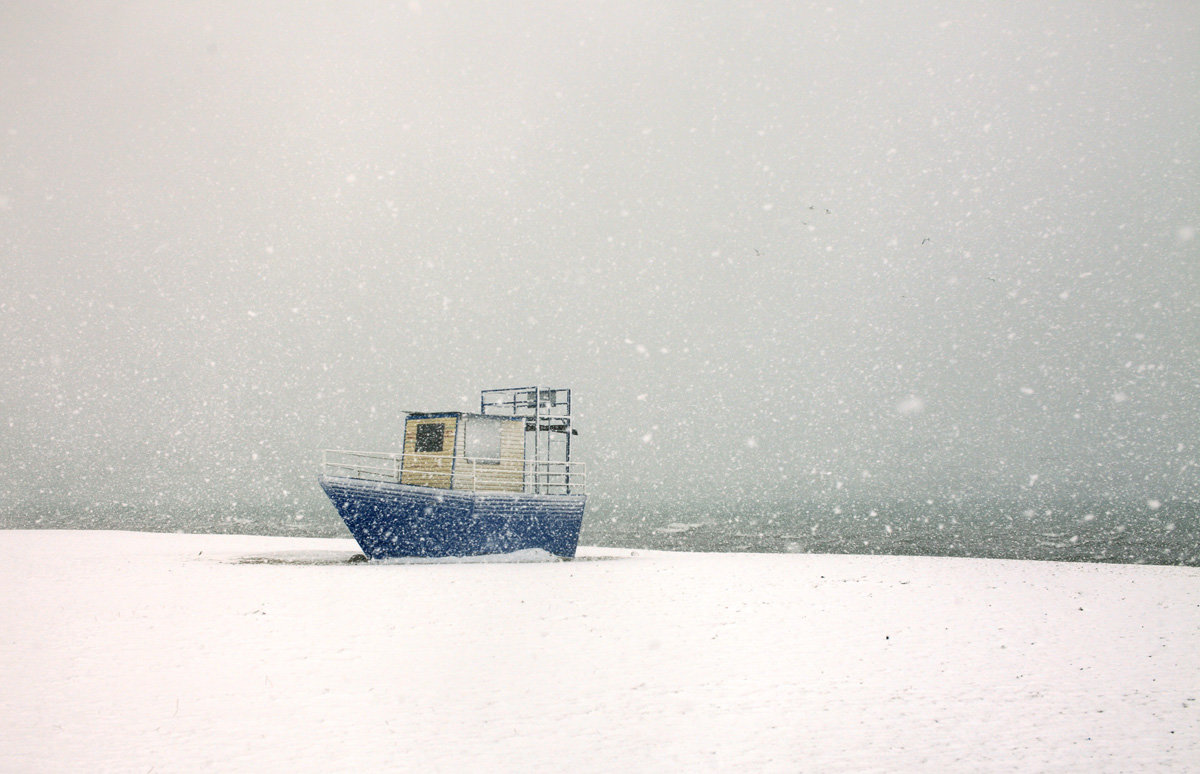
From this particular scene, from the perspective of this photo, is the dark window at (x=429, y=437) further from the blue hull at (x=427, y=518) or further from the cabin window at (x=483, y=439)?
the blue hull at (x=427, y=518)

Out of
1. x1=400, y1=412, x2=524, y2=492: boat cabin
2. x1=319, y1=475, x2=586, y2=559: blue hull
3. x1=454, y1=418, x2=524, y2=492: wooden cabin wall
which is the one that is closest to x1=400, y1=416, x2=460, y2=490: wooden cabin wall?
x1=400, y1=412, x2=524, y2=492: boat cabin

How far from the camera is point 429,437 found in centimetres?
2006

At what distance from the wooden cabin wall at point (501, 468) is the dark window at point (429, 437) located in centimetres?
69

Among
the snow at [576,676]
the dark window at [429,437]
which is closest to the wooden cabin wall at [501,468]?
the dark window at [429,437]

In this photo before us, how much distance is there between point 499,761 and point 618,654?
3.43 m

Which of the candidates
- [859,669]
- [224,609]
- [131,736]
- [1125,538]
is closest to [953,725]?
[859,669]

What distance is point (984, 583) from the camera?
52.4ft

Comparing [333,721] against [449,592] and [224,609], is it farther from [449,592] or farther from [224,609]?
Answer: [449,592]

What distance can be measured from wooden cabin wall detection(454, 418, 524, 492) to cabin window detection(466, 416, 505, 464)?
0.37 ft

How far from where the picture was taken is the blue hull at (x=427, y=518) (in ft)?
60.0

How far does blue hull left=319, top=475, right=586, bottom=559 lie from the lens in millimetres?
18281

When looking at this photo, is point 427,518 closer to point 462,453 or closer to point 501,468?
point 462,453

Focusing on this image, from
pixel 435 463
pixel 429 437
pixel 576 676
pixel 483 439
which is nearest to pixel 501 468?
pixel 483 439

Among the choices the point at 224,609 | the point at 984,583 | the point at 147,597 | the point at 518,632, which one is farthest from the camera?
the point at 984,583
